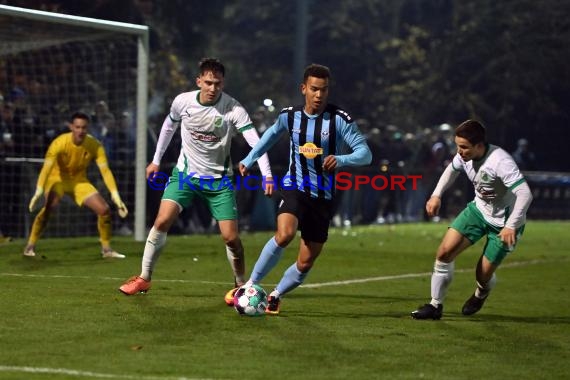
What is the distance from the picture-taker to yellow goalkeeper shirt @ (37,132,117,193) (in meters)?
17.0

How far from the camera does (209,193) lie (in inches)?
494

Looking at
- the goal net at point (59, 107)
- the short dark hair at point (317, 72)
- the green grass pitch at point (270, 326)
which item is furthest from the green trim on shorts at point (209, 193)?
the goal net at point (59, 107)

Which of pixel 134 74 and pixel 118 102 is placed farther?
pixel 134 74

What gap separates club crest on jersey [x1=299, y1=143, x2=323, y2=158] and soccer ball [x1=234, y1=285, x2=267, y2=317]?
1144 millimetres

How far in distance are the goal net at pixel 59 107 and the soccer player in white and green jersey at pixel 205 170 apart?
6.60 m

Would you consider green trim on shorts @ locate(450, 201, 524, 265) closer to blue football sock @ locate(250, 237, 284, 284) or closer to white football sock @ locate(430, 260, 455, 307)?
white football sock @ locate(430, 260, 455, 307)

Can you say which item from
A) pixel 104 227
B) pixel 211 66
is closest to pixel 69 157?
pixel 104 227

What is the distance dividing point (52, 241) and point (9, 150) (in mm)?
1764

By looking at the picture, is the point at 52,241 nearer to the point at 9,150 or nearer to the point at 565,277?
the point at 9,150

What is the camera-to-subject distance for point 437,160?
31.9m

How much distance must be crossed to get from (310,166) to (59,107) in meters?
12.1

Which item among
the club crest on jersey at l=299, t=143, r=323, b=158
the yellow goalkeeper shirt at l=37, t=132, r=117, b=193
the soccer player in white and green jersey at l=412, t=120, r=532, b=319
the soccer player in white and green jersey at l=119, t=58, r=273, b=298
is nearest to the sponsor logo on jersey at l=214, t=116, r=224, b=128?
the soccer player in white and green jersey at l=119, t=58, r=273, b=298

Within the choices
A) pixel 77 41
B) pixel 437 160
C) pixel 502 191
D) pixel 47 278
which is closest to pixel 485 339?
pixel 502 191

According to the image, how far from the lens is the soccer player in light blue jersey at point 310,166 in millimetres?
11344
